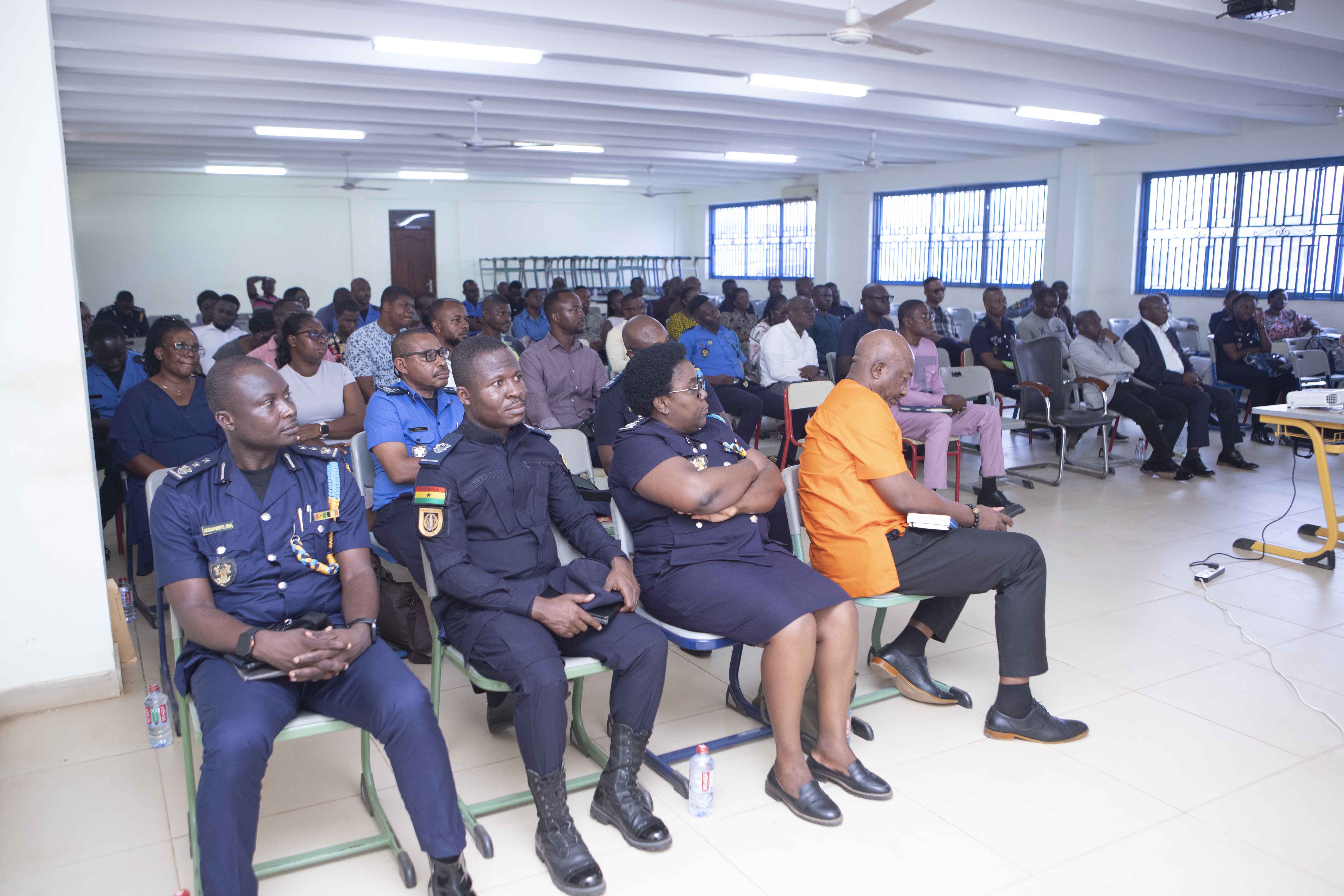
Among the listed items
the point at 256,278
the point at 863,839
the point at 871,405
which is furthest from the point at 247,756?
the point at 256,278

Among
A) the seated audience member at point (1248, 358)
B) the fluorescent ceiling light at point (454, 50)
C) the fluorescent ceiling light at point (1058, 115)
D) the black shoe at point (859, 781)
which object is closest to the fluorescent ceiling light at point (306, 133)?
the fluorescent ceiling light at point (454, 50)

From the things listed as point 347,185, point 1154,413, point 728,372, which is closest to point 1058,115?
point 1154,413

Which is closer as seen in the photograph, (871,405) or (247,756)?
(247,756)

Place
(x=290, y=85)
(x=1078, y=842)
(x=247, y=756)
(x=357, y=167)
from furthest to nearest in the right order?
(x=357, y=167) < (x=290, y=85) < (x=1078, y=842) < (x=247, y=756)

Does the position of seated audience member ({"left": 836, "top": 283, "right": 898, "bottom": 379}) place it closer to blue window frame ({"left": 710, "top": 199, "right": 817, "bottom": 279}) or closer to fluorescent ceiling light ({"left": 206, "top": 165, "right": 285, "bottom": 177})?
blue window frame ({"left": 710, "top": 199, "right": 817, "bottom": 279})

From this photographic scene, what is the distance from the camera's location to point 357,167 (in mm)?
13984

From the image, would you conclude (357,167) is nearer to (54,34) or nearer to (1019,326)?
(54,34)

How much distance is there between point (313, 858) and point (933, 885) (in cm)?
139

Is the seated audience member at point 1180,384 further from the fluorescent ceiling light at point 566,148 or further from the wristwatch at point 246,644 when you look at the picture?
the fluorescent ceiling light at point 566,148

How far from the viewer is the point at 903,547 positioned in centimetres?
273

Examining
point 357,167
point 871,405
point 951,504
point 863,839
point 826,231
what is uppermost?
point 357,167

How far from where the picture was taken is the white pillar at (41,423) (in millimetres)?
2727

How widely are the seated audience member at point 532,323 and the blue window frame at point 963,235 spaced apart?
18.8 ft

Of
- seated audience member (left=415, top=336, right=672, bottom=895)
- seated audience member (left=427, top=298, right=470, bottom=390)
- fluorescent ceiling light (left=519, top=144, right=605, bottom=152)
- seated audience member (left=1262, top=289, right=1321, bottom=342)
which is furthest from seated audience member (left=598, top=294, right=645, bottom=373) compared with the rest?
seated audience member (left=1262, top=289, right=1321, bottom=342)
